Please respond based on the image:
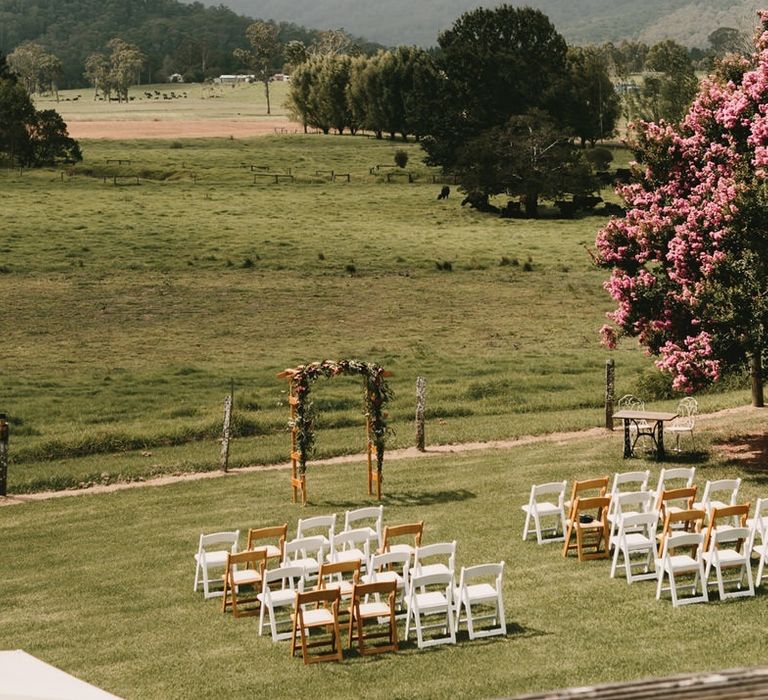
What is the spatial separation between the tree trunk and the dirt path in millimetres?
293

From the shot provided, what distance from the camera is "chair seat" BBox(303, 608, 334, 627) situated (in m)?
16.5

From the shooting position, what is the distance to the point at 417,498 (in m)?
26.5

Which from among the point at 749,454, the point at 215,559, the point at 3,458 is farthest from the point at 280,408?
the point at 215,559

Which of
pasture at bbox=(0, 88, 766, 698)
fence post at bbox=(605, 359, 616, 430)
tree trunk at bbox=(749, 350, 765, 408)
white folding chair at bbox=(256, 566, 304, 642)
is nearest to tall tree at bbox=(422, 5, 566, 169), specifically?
pasture at bbox=(0, 88, 766, 698)

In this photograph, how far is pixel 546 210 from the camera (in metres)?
85.8

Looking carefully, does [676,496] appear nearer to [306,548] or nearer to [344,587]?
[344,587]

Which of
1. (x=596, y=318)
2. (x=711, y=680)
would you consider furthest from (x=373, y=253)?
(x=711, y=680)

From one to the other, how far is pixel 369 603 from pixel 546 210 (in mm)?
70050

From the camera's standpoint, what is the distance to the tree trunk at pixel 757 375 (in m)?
27.4

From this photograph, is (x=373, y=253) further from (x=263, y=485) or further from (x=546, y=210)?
(x=263, y=485)

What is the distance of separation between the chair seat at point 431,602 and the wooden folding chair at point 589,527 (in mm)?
3622

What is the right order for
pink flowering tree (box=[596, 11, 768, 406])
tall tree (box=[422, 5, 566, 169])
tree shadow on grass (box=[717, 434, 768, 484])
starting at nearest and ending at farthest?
pink flowering tree (box=[596, 11, 768, 406])
tree shadow on grass (box=[717, 434, 768, 484])
tall tree (box=[422, 5, 566, 169])

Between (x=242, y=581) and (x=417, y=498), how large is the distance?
26.8 feet

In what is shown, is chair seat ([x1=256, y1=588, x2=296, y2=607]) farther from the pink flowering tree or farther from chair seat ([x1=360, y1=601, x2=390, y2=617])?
the pink flowering tree
